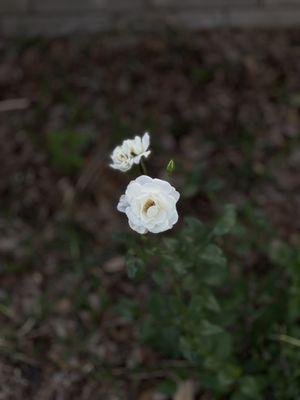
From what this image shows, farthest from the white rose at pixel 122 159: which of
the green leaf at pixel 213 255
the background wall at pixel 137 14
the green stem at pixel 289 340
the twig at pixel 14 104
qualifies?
the background wall at pixel 137 14

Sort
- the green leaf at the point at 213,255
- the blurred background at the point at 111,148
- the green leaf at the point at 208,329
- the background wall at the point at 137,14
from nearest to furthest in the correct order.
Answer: the green leaf at the point at 213,255, the green leaf at the point at 208,329, the blurred background at the point at 111,148, the background wall at the point at 137,14

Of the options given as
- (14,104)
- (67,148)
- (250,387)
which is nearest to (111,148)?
(67,148)

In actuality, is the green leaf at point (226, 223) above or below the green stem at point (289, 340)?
above

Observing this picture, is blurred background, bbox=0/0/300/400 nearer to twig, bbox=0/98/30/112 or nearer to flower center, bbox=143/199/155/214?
twig, bbox=0/98/30/112

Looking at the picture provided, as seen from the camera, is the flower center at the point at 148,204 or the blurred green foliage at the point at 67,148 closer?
the flower center at the point at 148,204

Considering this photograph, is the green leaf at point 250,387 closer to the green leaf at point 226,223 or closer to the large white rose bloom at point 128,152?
the green leaf at point 226,223

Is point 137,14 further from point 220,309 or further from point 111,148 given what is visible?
point 220,309

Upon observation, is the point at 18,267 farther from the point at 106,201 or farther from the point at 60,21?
the point at 60,21
